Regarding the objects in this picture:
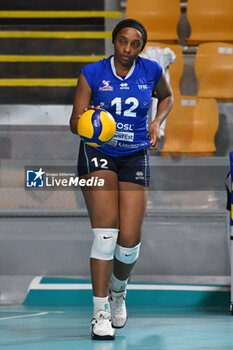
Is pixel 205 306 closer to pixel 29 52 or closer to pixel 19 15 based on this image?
pixel 29 52

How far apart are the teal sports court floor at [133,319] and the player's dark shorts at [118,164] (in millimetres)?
612

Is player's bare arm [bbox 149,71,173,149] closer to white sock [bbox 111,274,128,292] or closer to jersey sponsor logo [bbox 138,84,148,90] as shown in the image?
jersey sponsor logo [bbox 138,84,148,90]

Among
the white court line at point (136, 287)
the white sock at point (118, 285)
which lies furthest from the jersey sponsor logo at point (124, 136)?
the white court line at point (136, 287)

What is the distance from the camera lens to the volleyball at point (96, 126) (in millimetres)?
2184

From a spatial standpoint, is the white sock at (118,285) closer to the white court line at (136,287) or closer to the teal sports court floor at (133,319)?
the teal sports court floor at (133,319)

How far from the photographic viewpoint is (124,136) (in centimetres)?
240

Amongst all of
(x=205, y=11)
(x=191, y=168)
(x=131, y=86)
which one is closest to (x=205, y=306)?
(x=191, y=168)

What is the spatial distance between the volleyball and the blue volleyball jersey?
0.13m

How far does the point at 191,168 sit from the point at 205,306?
2.63 ft

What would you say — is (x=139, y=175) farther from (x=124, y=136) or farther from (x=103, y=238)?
(x=103, y=238)

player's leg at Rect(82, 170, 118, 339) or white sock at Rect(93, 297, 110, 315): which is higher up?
player's leg at Rect(82, 170, 118, 339)

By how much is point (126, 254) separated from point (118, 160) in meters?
0.38

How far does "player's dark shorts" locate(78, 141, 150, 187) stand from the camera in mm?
2348

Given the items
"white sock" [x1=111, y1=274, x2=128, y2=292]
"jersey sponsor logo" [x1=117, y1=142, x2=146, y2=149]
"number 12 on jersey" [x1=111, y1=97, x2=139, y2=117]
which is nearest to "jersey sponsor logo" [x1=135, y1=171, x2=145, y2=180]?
"jersey sponsor logo" [x1=117, y1=142, x2=146, y2=149]
